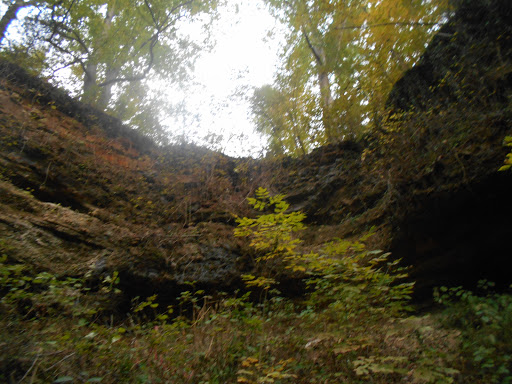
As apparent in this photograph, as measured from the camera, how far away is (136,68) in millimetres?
13828

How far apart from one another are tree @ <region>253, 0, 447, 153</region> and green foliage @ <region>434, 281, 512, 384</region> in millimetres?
5528

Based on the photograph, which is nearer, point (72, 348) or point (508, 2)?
point (72, 348)

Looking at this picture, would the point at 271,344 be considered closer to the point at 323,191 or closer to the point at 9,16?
the point at 323,191

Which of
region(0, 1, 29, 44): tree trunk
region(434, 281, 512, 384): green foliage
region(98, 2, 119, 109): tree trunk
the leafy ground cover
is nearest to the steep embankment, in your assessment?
the leafy ground cover

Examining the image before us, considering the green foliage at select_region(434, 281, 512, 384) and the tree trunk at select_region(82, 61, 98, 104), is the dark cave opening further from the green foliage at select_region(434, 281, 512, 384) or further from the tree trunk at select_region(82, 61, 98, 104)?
the tree trunk at select_region(82, 61, 98, 104)

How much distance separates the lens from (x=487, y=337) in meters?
2.95

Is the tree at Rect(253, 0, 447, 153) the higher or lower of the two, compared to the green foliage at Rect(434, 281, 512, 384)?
higher

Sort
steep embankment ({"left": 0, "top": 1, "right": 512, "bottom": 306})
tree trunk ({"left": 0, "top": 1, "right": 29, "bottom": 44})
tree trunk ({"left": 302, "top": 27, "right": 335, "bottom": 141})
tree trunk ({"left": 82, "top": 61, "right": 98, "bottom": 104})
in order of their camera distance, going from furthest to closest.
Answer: tree trunk ({"left": 82, "top": 61, "right": 98, "bottom": 104}) → tree trunk ({"left": 0, "top": 1, "right": 29, "bottom": 44}) → tree trunk ({"left": 302, "top": 27, "right": 335, "bottom": 141}) → steep embankment ({"left": 0, "top": 1, "right": 512, "bottom": 306})

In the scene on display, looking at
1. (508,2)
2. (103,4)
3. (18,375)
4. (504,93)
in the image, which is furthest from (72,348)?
(103,4)

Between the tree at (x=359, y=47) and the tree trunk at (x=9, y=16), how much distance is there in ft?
→ 29.8

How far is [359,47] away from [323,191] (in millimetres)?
4736

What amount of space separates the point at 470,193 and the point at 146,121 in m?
11.7

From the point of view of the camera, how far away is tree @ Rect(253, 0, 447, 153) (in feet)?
25.4

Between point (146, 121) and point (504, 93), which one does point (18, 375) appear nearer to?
point (504, 93)
